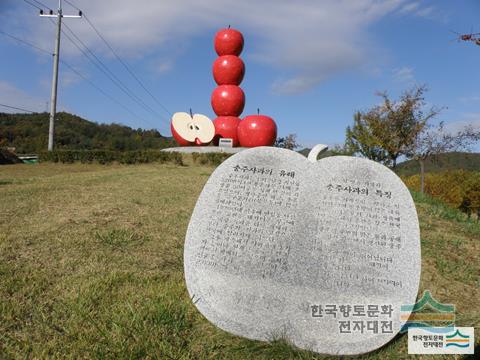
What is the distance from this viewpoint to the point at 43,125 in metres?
49.5

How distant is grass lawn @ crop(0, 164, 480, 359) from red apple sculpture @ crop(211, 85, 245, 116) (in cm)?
1203

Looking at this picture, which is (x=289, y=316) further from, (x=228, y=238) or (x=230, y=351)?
(x=228, y=238)

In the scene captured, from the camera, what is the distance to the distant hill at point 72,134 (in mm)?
42162

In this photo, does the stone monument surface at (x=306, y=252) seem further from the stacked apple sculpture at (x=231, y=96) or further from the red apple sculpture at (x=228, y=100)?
the red apple sculpture at (x=228, y=100)

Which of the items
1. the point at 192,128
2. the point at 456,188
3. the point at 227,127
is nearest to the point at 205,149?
the point at 192,128

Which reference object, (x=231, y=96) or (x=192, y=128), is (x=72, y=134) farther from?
(x=231, y=96)

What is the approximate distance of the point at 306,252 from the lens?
257 cm

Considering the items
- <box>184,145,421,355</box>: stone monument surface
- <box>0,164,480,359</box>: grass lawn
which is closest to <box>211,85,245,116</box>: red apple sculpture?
<box>0,164,480,359</box>: grass lawn

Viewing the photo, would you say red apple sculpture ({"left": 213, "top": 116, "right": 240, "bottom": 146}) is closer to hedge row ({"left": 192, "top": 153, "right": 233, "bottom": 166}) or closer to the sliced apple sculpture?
the sliced apple sculpture

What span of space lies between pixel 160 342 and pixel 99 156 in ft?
50.0

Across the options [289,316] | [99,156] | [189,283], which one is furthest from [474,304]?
[99,156]

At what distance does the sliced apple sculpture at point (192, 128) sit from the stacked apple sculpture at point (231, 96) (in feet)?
2.64

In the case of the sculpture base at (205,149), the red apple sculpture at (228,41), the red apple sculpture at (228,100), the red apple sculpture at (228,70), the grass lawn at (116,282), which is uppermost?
the red apple sculpture at (228,41)

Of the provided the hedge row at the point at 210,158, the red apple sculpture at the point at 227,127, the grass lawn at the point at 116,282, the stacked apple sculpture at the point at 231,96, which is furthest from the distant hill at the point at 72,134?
the grass lawn at the point at 116,282
